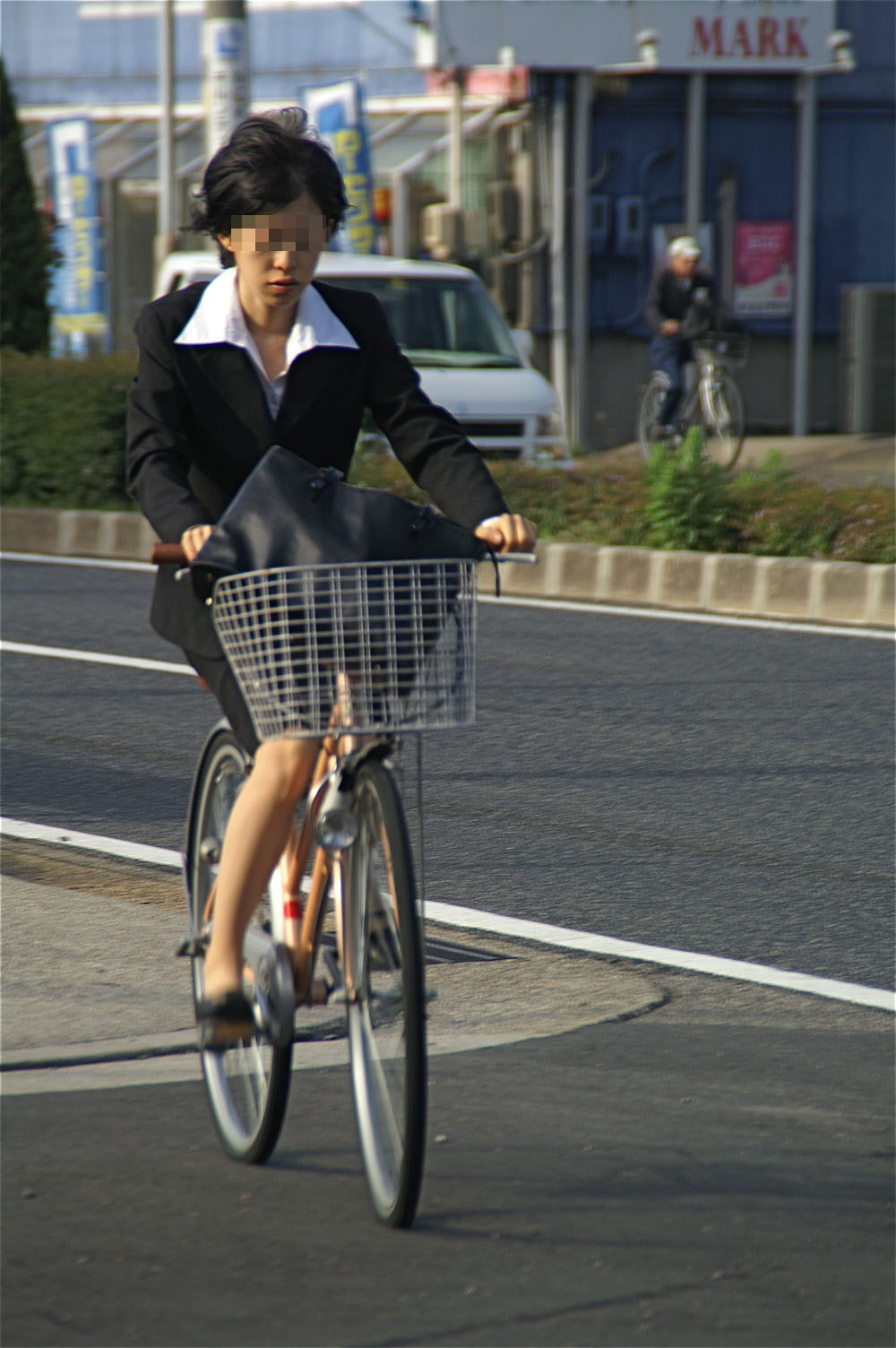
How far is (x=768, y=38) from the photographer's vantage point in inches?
919

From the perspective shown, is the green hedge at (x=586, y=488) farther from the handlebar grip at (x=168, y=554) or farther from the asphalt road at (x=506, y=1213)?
the handlebar grip at (x=168, y=554)

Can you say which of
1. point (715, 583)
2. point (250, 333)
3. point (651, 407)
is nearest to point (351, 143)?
point (651, 407)

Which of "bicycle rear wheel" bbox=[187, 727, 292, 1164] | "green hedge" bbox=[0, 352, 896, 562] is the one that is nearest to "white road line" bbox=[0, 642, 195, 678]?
"green hedge" bbox=[0, 352, 896, 562]

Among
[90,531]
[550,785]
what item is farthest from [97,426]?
[550,785]

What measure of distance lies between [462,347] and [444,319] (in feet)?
0.95

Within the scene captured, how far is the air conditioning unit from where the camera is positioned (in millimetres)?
23938

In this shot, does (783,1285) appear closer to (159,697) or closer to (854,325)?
(159,697)

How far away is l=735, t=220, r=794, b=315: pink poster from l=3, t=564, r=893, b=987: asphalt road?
48.7ft

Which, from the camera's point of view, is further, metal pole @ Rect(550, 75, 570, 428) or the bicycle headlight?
metal pole @ Rect(550, 75, 570, 428)

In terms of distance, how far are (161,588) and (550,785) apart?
3.43 meters

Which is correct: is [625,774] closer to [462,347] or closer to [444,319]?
[462,347]

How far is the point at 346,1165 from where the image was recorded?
3.57m

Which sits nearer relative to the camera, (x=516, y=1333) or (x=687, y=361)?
(x=516, y=1333)

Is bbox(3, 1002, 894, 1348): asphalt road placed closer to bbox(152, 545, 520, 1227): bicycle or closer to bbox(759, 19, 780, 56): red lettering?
bbox(152, 545, 520, 1227): bicycle
